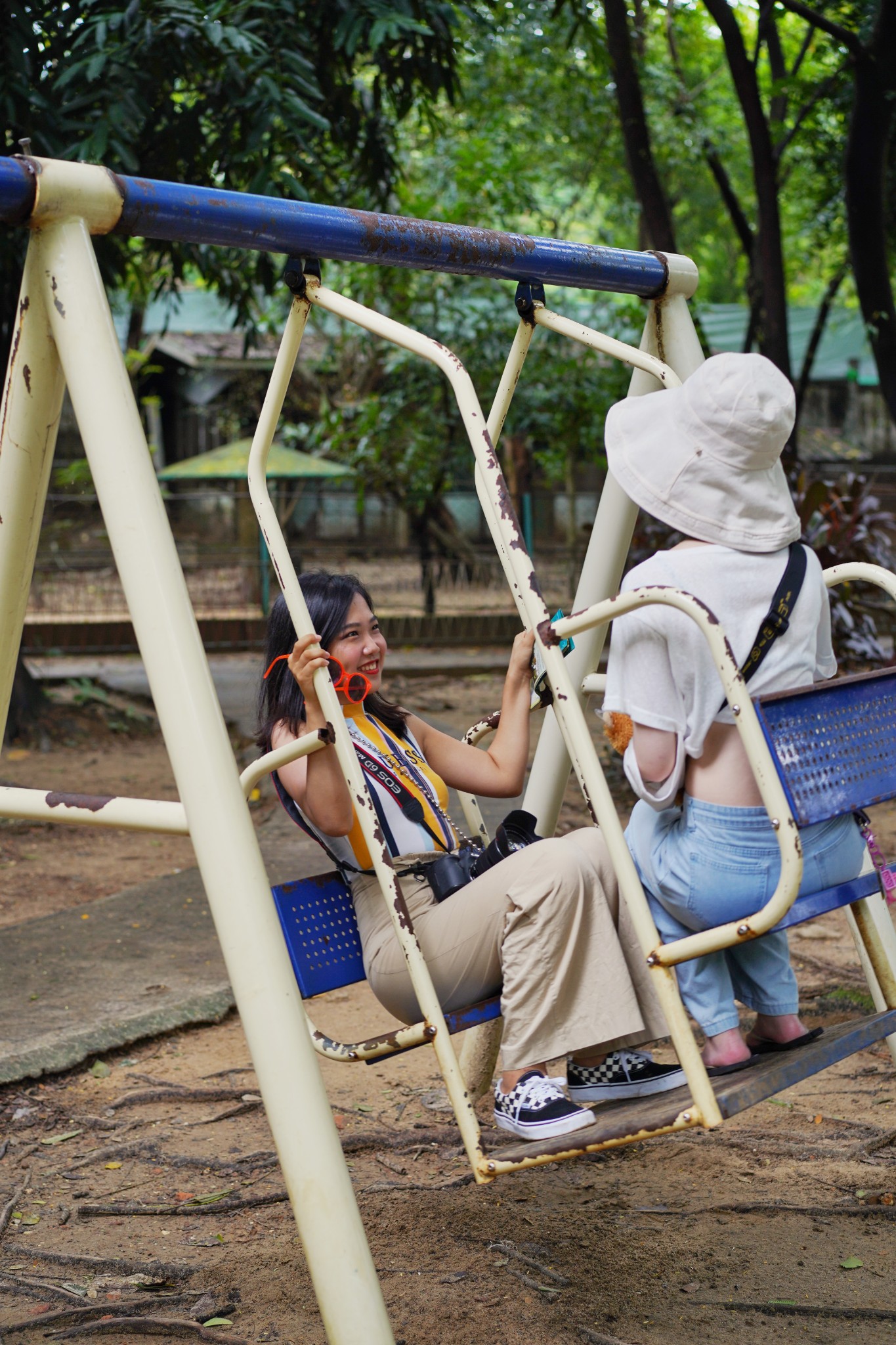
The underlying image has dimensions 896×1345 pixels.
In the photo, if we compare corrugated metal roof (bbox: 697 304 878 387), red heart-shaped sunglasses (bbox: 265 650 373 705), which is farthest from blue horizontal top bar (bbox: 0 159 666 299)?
corrugated metal roof (bbox: 697 304 878 387)

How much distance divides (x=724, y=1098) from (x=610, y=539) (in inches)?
52.3

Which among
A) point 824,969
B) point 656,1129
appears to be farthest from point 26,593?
point 824,969

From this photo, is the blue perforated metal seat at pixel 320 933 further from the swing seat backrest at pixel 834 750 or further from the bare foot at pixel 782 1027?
the swing seat backrest at pixel 834 750

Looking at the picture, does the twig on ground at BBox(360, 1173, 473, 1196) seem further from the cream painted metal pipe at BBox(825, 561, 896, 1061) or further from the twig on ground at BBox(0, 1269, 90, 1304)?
the cream painted metal pipe at BBox(825, 561, 896, 1061)

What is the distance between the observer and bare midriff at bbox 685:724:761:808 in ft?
5.80

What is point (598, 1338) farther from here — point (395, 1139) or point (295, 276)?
point (295, 276)

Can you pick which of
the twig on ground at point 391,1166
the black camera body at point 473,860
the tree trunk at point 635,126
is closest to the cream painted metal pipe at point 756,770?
the black camera body at point 473,860

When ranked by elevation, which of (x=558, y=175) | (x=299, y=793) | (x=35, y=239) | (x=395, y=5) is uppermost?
(x=558, y=175)

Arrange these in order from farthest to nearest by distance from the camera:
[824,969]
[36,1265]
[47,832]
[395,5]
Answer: [47,832] < [395,5] < [824,969] < [36,1265]

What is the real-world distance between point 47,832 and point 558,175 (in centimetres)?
1213

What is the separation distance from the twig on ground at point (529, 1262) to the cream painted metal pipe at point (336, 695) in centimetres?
58

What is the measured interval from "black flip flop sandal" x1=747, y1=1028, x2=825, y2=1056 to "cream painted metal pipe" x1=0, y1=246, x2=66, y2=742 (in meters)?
1.32

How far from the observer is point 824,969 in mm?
3838

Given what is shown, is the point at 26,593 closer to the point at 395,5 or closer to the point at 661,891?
the point at 661,891
